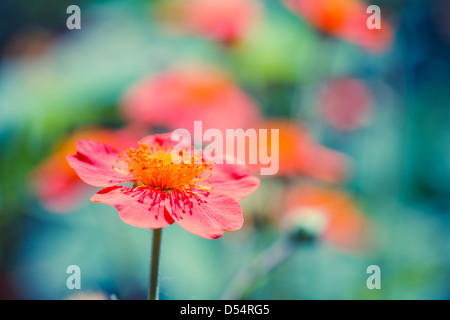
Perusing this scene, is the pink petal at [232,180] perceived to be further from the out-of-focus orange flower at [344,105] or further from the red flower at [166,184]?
the out-of-focus orange flower at [344,105]

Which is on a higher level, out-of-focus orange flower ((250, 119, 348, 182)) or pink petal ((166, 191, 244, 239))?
out-of-focus orange flower ((250, 119, 348, 182))

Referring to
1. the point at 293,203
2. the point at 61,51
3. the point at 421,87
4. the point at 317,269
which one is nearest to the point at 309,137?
the point at 293,203

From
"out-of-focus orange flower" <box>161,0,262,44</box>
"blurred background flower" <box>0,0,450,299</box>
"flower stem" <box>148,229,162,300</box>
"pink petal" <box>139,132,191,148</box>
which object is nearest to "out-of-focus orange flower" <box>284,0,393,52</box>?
"blurred background flower" <box>0,0,450,299</box>

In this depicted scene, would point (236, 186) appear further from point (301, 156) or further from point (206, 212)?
point (301, 156)

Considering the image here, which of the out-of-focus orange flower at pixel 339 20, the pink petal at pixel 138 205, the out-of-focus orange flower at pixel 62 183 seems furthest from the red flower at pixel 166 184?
the out-of-focus orange flower at pixel 339 20

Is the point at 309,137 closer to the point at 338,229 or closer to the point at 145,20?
the point at 338,229

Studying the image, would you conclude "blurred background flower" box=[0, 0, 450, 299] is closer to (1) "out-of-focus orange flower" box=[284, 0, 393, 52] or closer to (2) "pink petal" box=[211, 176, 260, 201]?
(1) "out-of-focus orange flower" box=[284, 0, 393, 52]
